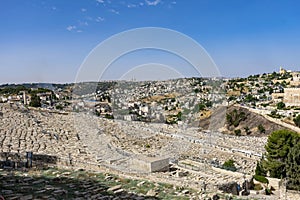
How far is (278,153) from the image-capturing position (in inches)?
522

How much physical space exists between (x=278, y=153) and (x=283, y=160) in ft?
1.12

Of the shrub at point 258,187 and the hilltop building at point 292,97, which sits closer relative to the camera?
the shrub at point 258,187

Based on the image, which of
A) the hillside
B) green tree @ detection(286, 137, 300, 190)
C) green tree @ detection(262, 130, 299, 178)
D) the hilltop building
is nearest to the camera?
green tree @ detection(286, 137, 300, 190)

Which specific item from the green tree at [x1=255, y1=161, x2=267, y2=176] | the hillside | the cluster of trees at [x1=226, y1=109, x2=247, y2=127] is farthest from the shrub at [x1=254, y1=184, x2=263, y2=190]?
the cluster of trees at [x1=226, y1=109, x2=247, y2=127]

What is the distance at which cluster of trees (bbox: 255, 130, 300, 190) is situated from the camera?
11305 mm

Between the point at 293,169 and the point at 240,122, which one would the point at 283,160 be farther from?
the point at 240,122

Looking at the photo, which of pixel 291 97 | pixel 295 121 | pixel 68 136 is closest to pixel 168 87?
pixel 68 136

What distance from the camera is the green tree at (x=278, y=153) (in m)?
12.6

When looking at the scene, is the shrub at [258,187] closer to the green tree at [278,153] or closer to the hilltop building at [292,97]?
the green tree at [278,153]

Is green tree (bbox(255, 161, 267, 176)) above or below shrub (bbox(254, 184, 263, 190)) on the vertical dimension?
above

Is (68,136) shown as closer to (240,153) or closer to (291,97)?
(240,153)

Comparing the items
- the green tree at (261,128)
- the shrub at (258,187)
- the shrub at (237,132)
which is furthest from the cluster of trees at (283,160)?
the shrub at (237,132)

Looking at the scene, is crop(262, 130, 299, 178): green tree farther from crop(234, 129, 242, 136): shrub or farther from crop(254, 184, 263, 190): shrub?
crop(234, 129, 242, 136): shrub

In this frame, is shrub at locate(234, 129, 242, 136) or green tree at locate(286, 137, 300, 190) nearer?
green tree at locate(286, 137, 300, 190)
